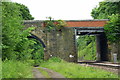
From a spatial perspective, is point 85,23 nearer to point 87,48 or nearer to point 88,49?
point 88,49

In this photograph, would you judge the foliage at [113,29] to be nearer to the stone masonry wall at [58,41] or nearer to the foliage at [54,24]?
the stone masonry wall at [58,41]

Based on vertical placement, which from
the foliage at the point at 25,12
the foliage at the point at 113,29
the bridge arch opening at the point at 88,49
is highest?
the foliage at the point at 25,12

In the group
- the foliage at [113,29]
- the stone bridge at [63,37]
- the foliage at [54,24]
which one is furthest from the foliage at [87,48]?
the foliage at [54,24]

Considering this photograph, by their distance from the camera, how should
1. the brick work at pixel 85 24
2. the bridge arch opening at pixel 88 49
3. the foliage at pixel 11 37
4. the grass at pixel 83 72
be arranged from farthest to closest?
1. the bridge arch opening at pixel 88 49
2. the brick work at pixel 85 24
3. the foliage at pixel 11 37
4. the grass at pixel 83 72

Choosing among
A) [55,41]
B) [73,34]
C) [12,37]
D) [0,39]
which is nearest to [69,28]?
[73,34]

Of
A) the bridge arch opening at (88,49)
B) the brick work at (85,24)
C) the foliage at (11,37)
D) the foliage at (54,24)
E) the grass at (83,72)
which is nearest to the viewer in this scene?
the grass at (83,72)

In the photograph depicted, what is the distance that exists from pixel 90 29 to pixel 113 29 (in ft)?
10.1

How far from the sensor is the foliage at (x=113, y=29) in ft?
85.5

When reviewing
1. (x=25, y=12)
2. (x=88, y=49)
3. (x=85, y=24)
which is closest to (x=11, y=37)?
(x=85, y=24)

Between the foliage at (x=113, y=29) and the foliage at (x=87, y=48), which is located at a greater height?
the foliage at (x=113, y=29)

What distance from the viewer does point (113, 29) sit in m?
26.2

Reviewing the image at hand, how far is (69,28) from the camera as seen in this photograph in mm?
26422

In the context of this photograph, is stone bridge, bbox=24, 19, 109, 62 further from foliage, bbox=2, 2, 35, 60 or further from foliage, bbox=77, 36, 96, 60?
foliage, bbox=77, 36, 96, 60

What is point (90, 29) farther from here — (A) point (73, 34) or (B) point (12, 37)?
(B) point (12, 37)
